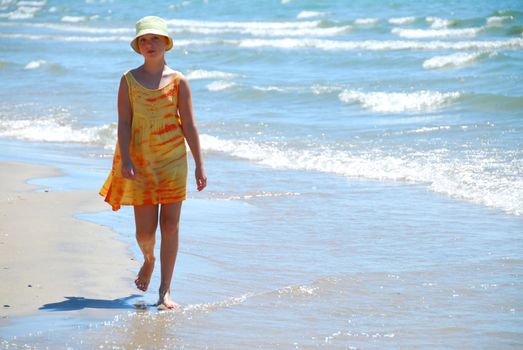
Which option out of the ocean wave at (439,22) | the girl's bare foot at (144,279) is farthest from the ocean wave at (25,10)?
the girl's bare foot at (144,279)

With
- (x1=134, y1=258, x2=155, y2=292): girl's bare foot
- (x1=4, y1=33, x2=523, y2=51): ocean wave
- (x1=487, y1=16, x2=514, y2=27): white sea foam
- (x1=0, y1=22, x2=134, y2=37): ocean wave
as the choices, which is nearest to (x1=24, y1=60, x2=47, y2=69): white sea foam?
(x1=4, y1=33, x2=523, y2=51): ocean wave

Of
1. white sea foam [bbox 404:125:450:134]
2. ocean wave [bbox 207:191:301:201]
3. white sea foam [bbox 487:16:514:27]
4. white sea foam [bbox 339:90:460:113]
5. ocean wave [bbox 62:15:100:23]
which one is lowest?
ocean wave [bbox 207:191:301:201]

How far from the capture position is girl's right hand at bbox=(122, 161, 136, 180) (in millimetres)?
4887

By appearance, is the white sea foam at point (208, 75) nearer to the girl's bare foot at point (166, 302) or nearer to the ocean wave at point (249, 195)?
the ocean wave at point (249, 195)

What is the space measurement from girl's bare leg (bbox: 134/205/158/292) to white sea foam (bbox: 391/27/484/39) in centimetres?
2516

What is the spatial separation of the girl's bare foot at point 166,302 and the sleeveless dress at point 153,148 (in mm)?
482

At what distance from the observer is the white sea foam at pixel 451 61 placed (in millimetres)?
19703

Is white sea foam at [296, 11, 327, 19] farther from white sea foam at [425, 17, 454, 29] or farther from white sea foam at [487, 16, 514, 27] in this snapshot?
white sea foam at [487, 16, 514, 27]

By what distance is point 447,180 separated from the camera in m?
8.80

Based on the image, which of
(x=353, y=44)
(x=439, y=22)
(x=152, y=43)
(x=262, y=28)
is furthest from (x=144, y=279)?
(x=262, y=28)

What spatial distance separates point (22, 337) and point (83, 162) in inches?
235

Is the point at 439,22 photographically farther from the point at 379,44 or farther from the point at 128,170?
the point at 128,170

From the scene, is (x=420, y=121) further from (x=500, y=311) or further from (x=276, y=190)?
(x=500, y=311)

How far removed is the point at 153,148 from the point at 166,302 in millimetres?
806
